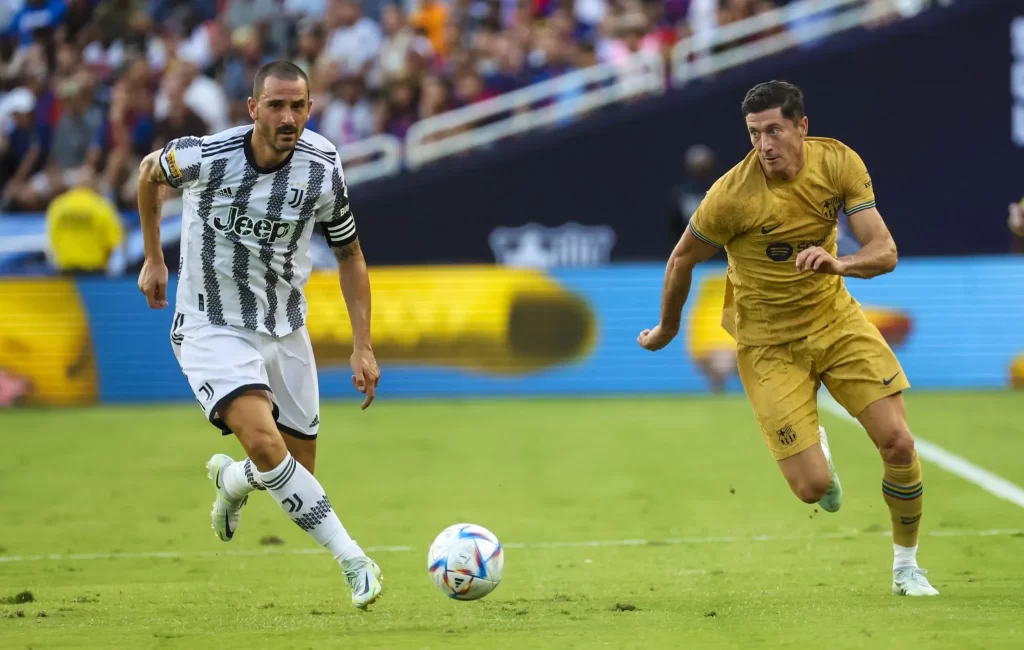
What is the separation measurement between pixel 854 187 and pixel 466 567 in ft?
7.84

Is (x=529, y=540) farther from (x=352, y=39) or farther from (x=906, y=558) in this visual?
(x=352, y=39)

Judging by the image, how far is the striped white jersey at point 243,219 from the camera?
6469 mm

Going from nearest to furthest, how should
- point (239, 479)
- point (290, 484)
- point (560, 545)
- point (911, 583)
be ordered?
point (290, 484), point (911, 583), point (239, 479), point (560, 545)

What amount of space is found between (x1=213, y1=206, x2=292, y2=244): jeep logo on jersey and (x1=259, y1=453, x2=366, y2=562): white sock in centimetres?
103

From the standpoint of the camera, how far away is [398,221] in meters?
18.3

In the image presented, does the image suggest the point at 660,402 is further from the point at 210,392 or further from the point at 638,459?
the point at 210,392

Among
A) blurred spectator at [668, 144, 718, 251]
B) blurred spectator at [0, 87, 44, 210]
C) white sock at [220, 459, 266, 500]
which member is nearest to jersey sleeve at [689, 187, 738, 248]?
white sock at [220, 459, 266, 500]

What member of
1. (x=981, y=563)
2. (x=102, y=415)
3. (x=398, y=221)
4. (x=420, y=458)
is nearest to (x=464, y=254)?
(x=398, y=221)

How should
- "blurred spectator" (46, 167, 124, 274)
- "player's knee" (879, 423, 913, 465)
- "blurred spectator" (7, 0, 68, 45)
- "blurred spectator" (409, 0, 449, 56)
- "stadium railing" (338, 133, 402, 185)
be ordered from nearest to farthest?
"player's knee" (879, 423, 913, 465) < "blurred spectator" (46, 167, 124, 274) < "stadium railing" (338, 133, 402, 185) < "blurred spectator" (409, 0, 449, 56) < "blurred spectator" (7, 0, 68, 45)

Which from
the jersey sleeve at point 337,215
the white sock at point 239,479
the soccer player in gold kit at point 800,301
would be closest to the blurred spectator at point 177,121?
the white sock at point 239,479

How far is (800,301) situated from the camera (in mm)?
6770

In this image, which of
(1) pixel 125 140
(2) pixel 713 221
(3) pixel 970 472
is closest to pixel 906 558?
(2) pixel 713 221

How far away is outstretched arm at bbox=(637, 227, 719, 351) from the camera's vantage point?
6660mm

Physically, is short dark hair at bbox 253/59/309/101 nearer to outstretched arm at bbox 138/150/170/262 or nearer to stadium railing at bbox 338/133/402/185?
outstretched arm at bbox 138/150/170/262
